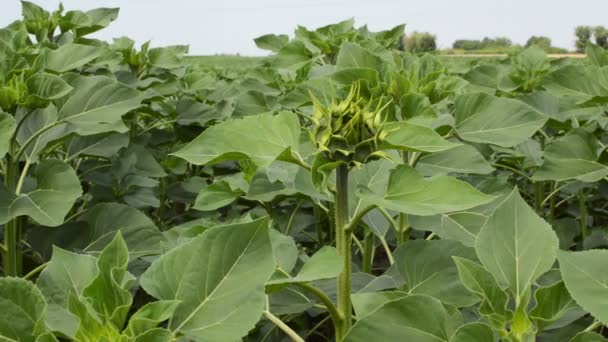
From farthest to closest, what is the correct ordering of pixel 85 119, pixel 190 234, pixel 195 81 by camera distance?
pixel 195 81, pixel 85 119, pixel 190 234

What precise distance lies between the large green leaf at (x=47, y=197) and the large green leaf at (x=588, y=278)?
1.15m

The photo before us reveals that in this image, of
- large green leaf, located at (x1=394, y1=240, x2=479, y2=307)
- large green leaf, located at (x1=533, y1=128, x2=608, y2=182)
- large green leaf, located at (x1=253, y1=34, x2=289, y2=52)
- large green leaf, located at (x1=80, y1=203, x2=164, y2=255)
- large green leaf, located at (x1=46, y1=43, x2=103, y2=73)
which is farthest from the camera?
large green leaf, located at (x1=253, y1=34, x2=289, y2=52)

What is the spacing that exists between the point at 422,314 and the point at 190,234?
477 mm

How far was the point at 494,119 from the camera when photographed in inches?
61.4

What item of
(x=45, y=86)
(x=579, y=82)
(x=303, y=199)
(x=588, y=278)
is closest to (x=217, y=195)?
(x=303, y=199)

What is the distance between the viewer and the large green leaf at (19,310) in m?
0.77

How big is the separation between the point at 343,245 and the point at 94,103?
1126mm

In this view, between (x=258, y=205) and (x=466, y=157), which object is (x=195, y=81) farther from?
(x=466, y=157)

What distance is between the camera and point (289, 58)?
106 inches

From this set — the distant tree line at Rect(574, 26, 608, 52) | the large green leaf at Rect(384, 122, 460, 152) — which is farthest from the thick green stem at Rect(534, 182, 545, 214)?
the distant tree line at Rect(574, 26, 608, 52)

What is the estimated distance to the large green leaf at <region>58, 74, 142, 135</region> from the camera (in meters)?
1.85

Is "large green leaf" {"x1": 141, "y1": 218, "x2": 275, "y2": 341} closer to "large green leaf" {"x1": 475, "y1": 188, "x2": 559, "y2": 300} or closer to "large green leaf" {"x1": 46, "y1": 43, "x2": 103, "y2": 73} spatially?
"large green leaf" {"x1": 475, "y1": 188, "x2": 559, "y2": 300}

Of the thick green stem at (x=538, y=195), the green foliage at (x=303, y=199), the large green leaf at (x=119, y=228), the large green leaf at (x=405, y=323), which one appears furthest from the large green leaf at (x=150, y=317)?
the thick green stem at (x=538, y=195)

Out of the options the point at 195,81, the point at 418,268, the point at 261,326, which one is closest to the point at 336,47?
the point at 195,81
